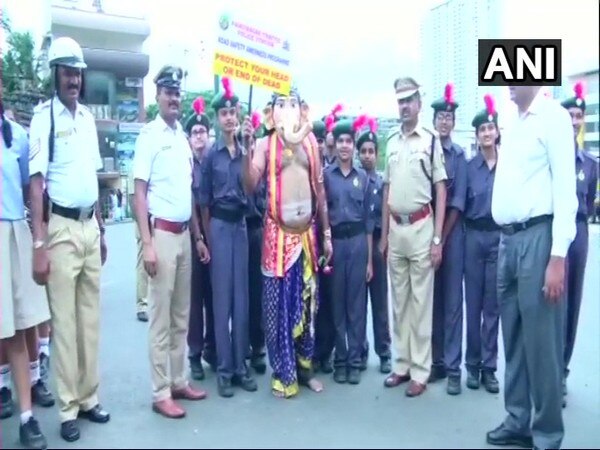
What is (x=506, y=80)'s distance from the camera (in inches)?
109

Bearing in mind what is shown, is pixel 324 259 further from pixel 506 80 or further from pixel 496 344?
pixel 506 80

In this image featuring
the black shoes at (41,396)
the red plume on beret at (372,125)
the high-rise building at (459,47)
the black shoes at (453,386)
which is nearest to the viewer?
the high-rise building at (459,47)

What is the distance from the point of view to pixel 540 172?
8.95ft

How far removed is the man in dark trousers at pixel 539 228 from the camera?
2654mm

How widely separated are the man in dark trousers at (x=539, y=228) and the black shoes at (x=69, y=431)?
2.15m

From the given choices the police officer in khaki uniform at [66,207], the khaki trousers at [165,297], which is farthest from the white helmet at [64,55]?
the khaki trousers at [165,297]

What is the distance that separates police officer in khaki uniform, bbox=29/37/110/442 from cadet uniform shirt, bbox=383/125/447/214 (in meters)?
1.74

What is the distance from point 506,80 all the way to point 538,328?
3.63 ft

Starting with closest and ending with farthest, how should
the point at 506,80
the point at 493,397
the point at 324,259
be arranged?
the point at 506,80 → the point at 493,397 → the point at 324,259

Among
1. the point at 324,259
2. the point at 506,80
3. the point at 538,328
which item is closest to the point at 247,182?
the point at 324,259

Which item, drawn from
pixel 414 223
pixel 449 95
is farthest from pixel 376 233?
pixel 449 95

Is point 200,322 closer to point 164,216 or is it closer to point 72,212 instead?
point 164,216

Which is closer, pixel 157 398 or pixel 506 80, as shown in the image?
pixel 506 80

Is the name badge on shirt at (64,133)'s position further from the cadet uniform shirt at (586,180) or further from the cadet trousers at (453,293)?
the cadet uniform shirt at (586,180)
